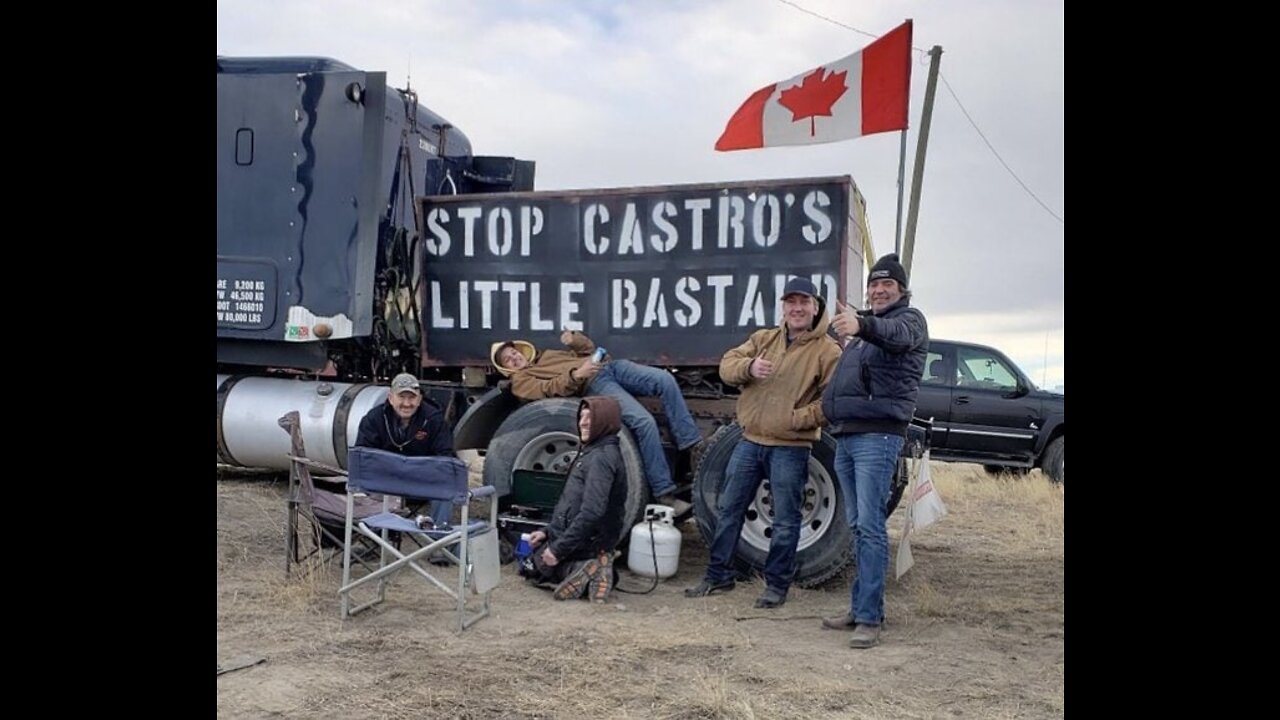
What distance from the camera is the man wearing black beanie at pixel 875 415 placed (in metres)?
4.98

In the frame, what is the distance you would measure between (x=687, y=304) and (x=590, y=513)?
67.6 inches

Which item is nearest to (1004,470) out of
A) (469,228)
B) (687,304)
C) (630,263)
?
(687,304)

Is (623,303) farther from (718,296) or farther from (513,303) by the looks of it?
(513,303)

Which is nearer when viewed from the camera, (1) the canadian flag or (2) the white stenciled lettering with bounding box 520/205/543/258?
(2) the white stenciled lettering with bounding box 520/205/543/258

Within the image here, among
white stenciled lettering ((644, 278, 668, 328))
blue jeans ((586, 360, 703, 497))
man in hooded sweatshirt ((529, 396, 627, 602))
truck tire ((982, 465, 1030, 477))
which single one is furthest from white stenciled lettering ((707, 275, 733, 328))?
truck tire ((982, 465, 1030, 477))

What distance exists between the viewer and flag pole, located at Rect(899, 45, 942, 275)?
10.4 m

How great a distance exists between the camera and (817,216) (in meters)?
6.53

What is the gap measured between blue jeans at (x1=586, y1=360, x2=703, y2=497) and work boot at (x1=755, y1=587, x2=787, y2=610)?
1.00 meters

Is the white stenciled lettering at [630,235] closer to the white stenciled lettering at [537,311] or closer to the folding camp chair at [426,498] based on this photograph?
the white stenciled lettering at [537,311]

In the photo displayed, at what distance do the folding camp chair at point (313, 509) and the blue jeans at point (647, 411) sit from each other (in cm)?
152

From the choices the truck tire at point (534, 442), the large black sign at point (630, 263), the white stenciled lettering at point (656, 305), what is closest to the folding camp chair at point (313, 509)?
the truck tire at point (534, 442)

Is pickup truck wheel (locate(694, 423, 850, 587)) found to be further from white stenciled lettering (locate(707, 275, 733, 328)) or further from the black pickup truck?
the black pickup truck
